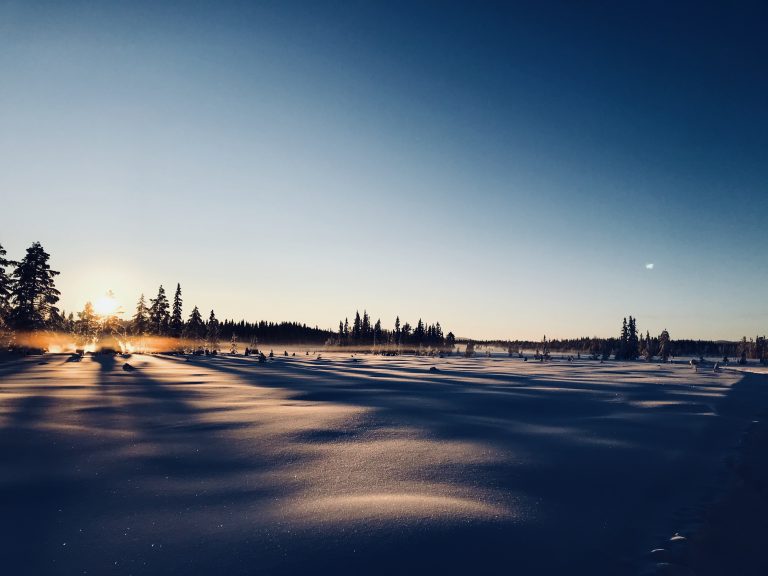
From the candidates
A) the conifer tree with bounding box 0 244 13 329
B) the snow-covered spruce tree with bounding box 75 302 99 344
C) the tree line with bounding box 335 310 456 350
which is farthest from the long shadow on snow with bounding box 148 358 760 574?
the tree line with bounding box 335 310 456 350

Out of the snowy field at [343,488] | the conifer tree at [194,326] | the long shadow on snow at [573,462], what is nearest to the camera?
the snowy field at [343,488]

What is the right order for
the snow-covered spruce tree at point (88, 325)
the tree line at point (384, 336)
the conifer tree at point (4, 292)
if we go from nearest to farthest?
the conifer tree at point (4, 292) < the snow-covered spruce tree at point (88, 325) < the tree line at point (384, 336)

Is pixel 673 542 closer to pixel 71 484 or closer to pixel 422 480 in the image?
pixel 422 480

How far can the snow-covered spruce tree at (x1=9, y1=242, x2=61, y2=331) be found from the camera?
44.9 m

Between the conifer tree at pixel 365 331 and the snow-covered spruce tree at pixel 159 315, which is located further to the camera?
the conifer tree at pixel 365 331

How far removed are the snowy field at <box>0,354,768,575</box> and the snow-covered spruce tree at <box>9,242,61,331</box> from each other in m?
42.5

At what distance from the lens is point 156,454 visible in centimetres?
759

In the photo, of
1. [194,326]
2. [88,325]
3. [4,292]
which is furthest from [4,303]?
[194,326]

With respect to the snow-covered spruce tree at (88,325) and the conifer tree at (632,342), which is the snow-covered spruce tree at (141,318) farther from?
Result: the conifer tree at (632,342)

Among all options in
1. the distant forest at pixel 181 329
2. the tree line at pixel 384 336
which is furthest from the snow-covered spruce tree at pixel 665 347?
the tree line at pixel 384 336

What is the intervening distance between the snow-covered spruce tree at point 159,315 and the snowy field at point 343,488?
61228 mm

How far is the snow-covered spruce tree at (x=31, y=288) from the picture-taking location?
4491cm

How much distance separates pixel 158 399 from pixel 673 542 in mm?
14626

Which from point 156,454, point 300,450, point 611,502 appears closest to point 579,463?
point 611,502
